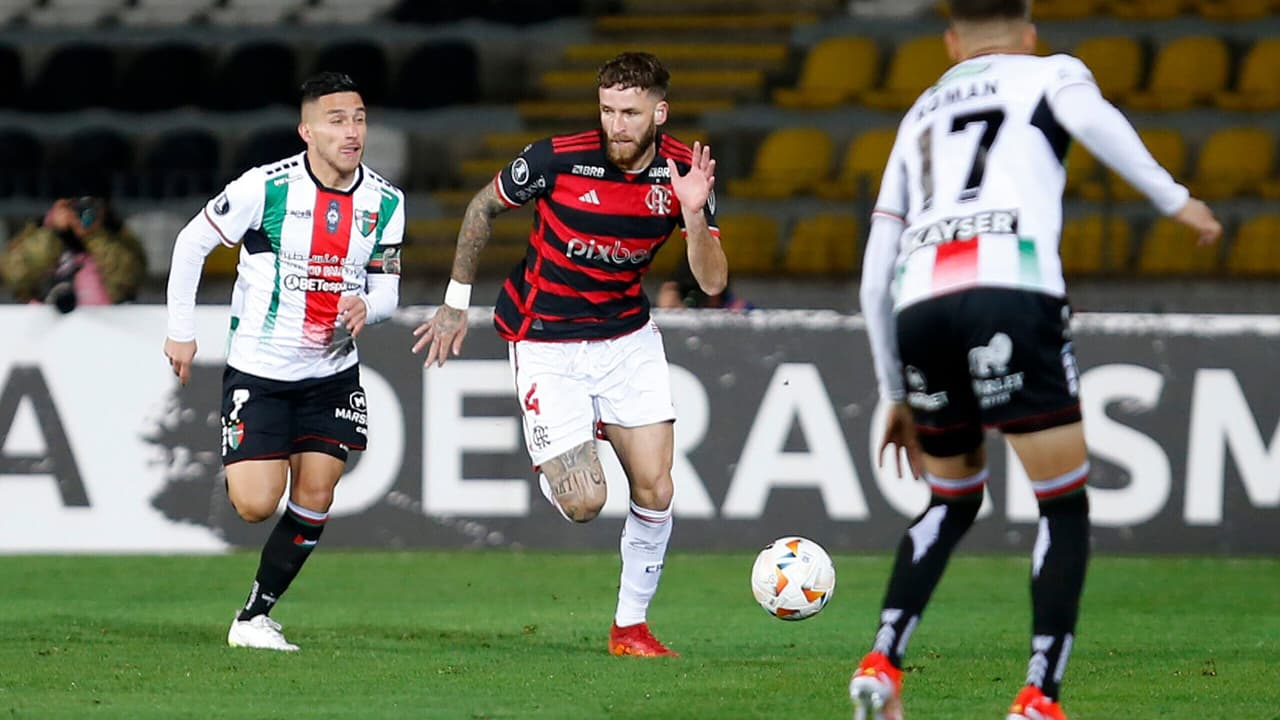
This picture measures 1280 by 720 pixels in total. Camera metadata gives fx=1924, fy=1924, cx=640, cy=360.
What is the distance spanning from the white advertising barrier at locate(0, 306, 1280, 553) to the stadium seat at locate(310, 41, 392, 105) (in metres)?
7.12

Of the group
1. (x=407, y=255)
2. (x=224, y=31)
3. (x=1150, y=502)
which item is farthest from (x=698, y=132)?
(x=1150, y=502)

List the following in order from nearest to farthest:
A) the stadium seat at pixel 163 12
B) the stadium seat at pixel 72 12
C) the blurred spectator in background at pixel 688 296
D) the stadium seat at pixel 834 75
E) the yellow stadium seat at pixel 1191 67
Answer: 1. the blurred spectator in background at pixel 688 296
2. the yellow stadium seat at pixel 1191 67
3. the stadium seat at pixel 834 75
4. the stadium seat at pixel 163 12
5. the stadium seat at pixel 72 12

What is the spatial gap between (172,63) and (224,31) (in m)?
0.79

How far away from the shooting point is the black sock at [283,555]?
730 centimetres

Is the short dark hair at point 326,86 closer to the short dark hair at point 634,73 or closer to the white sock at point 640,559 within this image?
the short dark hair at point 634,73

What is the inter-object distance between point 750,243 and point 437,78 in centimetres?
477

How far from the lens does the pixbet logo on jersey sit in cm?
718

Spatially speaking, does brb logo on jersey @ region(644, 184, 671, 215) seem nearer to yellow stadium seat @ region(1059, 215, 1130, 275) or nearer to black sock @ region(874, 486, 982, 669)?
black sock @ region(874, 486, 982, 669)

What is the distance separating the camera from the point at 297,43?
59.4ft

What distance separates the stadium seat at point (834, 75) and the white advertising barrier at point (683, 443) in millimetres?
6083

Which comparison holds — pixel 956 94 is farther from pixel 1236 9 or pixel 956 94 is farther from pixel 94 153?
pixel 94 153

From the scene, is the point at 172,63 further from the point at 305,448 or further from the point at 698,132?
the point at 305,448

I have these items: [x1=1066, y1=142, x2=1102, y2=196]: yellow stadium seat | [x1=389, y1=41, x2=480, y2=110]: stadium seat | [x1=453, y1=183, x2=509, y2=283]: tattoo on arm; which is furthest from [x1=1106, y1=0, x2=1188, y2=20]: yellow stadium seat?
[x1=453, y1=183, x2=509, y2=283]: tattoo on arm

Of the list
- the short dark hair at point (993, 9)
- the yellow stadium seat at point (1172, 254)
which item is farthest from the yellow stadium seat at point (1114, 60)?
the short dark hair at point (993, 9)
